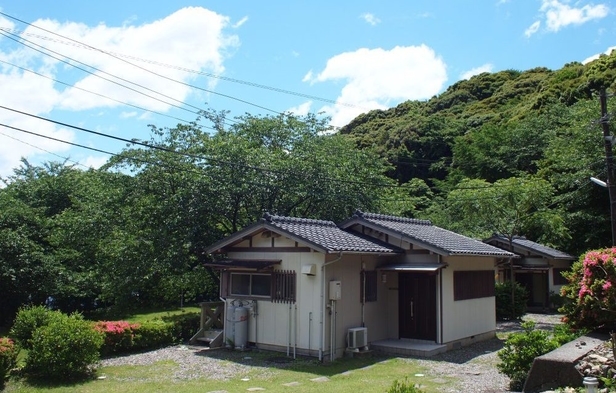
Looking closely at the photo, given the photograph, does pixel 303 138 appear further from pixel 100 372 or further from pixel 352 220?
pixel 100 372

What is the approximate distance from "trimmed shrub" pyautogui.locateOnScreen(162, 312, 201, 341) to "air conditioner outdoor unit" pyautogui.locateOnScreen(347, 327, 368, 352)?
5112 mm

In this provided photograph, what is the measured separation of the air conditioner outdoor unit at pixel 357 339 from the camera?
12719 mm

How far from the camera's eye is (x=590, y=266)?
959 cm

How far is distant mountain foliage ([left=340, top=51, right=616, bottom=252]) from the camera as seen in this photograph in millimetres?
25672

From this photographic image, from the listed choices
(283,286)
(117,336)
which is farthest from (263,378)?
(117,336)

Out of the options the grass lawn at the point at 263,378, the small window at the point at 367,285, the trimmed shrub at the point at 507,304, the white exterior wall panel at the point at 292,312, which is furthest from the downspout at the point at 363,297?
the trimmed shrub at the point at 507,304

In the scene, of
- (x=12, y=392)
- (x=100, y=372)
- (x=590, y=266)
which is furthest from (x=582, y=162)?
(x=12, y=392)

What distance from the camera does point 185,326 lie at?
1509cm

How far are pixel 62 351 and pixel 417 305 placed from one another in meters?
8.86

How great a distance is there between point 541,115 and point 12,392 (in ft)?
128

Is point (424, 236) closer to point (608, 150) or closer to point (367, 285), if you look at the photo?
point (367, 285)

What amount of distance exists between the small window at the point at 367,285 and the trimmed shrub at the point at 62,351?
6583 millimetres

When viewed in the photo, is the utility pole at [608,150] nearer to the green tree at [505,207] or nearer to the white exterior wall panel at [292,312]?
the green tree at [505,207]

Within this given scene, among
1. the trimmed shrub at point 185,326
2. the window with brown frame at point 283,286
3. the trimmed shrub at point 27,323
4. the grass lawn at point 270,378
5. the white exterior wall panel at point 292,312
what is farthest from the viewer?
the trimmed shrub at point 185,326
